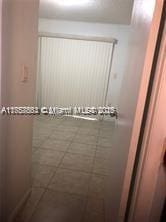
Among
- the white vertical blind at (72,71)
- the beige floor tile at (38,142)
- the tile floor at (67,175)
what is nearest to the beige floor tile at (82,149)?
the tile floor at (67,175)

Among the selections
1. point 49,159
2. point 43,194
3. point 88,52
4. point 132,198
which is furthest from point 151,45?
point 88,52

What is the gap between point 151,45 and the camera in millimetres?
830

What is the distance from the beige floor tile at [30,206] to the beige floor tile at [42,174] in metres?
0.10

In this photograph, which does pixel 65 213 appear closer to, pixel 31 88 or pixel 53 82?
pixel 31 88

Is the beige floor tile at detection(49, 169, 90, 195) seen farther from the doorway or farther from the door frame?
the door frame

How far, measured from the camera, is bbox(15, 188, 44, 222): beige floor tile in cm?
165

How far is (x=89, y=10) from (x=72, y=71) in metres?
1.46

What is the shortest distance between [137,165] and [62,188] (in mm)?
1325

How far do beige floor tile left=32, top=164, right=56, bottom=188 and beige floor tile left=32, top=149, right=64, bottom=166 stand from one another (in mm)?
111

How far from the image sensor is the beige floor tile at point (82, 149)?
2980 millimetres

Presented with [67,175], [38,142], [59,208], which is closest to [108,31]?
[38,142]

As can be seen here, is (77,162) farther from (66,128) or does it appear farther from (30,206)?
(66,128)

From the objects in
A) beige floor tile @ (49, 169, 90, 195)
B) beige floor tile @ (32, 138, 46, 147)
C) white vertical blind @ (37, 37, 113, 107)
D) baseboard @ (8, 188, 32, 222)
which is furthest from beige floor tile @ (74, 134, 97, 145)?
baseboard @ (8, 188, 32, 222)

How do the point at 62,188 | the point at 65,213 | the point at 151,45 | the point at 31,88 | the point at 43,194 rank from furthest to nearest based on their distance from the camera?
the point at 62,188 < the point at 43,194 < the point at 65,213 < the point at 31,88 < the point at 151,45
